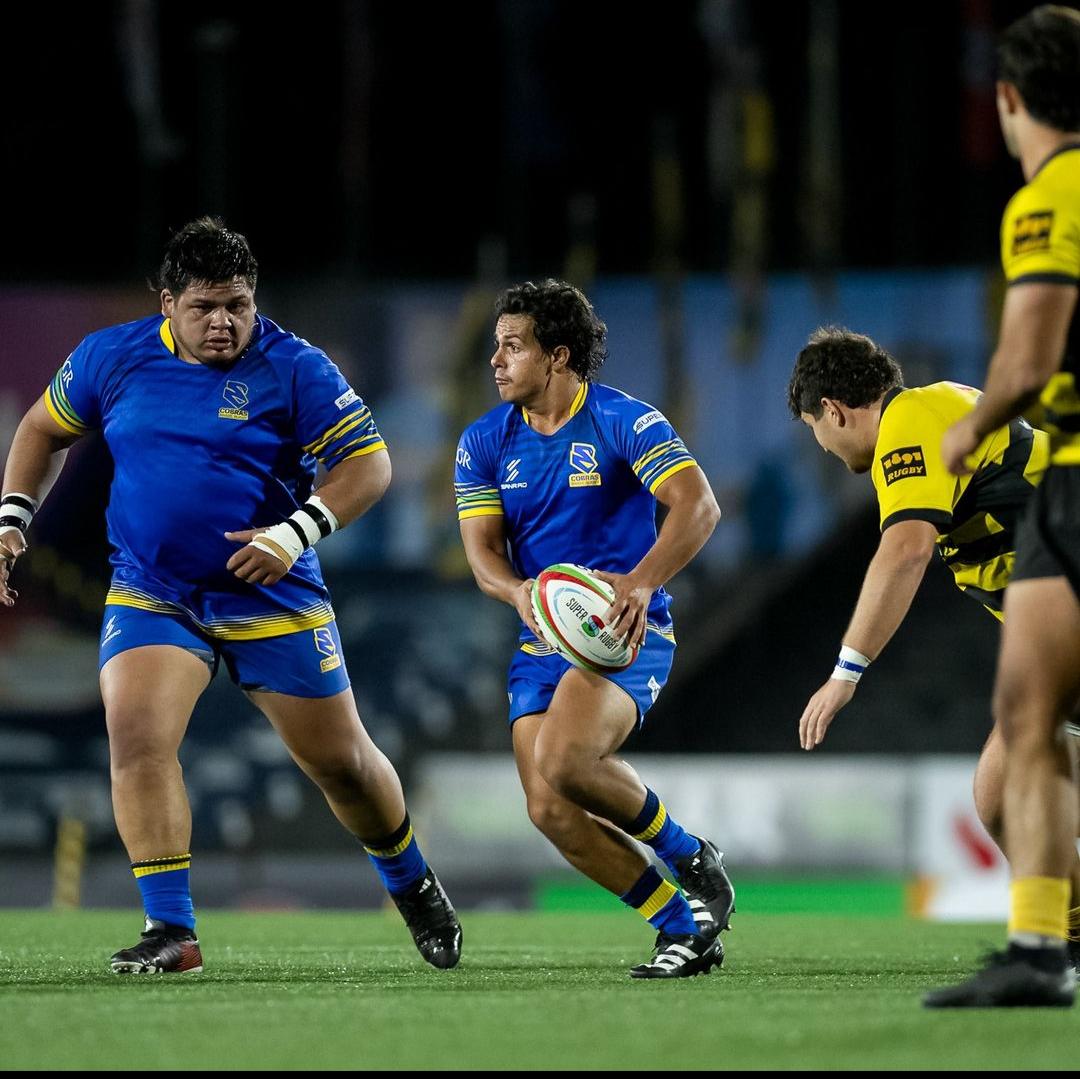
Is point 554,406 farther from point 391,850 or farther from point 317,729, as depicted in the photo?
point 391,850

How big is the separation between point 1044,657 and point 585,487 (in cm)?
257

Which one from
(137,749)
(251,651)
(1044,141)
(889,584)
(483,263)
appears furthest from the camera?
(483,263)

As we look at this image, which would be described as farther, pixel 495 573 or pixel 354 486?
pixel 495 573

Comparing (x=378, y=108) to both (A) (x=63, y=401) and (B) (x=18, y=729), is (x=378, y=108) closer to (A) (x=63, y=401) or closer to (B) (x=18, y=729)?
(B) (x=18, y=729)

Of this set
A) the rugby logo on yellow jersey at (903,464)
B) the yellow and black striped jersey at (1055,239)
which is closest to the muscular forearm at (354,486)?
the rugby logo on yellow jersey at (903,464)

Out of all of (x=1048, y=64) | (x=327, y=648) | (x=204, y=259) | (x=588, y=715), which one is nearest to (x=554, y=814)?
(x=588, y=715)

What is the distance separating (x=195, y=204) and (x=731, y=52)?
6.88 meters

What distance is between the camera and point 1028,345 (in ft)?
→ 15.4

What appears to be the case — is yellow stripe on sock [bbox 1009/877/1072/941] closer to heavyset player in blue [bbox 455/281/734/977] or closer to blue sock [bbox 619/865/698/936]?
heavyset player in blue [bbox 455/281/734/977]

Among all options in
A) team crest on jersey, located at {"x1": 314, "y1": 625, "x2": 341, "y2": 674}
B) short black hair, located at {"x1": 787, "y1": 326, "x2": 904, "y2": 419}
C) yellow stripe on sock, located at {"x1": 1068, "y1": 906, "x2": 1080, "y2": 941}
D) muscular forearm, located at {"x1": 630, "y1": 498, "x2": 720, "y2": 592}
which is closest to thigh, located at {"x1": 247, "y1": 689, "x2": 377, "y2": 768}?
team crest on jersey, located at {"x1": 314, "y1": 625, "x2": 341, "y2": 674}

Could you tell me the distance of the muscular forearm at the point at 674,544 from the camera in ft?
22.1

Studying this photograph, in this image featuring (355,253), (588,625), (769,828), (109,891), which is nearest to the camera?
(588,625)

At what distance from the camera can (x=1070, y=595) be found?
484 centimetres

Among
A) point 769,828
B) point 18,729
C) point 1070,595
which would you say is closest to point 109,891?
point 18,729
